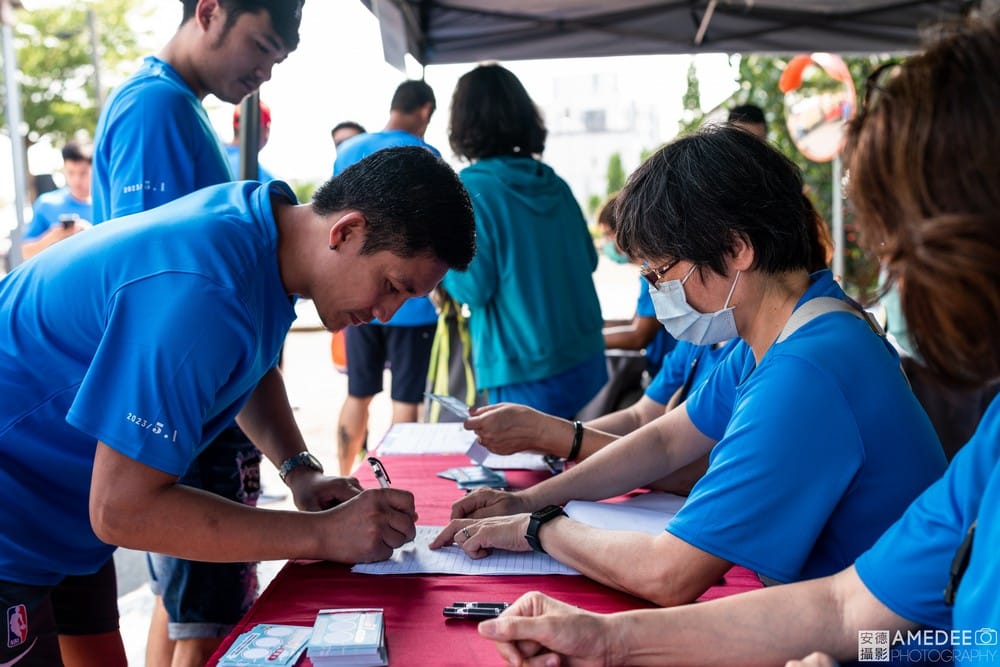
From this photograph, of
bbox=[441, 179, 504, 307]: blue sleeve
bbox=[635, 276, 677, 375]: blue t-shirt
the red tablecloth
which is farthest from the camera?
bbox=[635, 276, 677, 375]: blue t-shirt

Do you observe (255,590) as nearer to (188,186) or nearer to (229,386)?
(229,386)

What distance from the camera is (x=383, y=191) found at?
4.46ft

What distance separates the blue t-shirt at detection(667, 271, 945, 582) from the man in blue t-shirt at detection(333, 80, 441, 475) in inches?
112

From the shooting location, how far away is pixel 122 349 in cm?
114

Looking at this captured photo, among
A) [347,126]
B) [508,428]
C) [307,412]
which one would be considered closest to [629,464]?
[508,428]

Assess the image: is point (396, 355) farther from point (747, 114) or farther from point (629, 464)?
point (629, 464)

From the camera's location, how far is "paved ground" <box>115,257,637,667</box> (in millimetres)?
3252

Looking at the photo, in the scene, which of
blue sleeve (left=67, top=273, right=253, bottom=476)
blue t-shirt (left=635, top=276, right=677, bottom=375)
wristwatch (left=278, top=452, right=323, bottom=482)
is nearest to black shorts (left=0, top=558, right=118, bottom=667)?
blue sleeve (left=67, top=273, right=253, bottom=476)

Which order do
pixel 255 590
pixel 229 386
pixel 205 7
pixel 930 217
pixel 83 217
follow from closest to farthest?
1. pixel 930 217
2. pixel 229 386
3. pixel 255 590
4. pixel 205 7
5. pixel 83 217

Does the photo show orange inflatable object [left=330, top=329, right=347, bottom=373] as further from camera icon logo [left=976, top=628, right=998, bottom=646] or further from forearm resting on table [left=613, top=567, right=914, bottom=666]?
camera icon logo [left=976, top=628, right=998, bottom=646]

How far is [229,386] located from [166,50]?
3.88ft

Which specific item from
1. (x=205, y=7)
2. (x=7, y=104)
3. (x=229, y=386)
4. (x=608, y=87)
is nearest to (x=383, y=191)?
(x=229, y=386)

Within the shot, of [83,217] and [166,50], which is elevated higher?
[166,50]

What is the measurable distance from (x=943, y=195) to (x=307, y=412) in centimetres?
624
